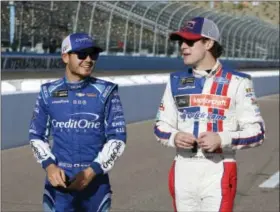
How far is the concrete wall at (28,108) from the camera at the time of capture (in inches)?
472

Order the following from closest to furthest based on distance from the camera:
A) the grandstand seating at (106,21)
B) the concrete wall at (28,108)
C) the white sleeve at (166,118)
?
the white sleeve at (166,118), the concrete wall at (28,108), the grandstand seating at (106,21)

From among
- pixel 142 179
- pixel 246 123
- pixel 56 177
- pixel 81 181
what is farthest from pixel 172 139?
pixel 142 179

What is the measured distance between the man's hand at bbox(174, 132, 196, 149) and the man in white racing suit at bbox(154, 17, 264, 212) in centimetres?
4

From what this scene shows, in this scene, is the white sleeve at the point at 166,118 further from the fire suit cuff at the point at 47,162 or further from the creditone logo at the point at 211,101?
the fire suit cuff at the point at 47,162

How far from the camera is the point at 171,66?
5684 centimetres

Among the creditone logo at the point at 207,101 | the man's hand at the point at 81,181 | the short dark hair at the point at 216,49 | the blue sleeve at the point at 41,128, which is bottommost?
the man's hand at the point at 81,181

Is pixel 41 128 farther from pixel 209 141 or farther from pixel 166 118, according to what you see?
pixel 209 141

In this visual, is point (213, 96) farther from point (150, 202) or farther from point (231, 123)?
point (150, 202)

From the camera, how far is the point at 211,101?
4.09 m

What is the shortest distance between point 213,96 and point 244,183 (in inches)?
236

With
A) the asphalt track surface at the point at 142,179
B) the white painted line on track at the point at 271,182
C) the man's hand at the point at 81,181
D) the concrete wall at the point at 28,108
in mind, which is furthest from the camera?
the concrete wall at the point at 28,108

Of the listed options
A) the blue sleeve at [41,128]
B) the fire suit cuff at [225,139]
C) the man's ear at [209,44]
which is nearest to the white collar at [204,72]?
the man's ear at [209,44]

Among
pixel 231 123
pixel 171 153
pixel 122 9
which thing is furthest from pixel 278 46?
pixel 231 123

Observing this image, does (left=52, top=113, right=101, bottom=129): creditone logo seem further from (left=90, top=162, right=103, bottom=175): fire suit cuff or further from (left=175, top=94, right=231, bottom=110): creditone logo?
(left=175, top=94, right=231, bottom=110): creditone logo
